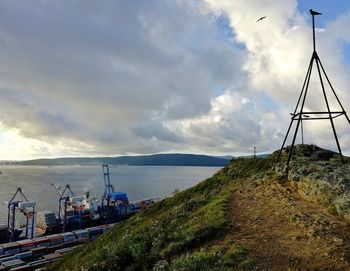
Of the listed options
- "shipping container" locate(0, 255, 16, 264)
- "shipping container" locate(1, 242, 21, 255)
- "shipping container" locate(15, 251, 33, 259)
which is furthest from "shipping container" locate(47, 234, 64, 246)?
"shipping container" locate(0, 255, 16, 264)

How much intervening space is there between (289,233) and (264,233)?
0.84 meters

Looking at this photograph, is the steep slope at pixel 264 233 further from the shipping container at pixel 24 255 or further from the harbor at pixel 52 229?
the shipping container at pixel 24 255

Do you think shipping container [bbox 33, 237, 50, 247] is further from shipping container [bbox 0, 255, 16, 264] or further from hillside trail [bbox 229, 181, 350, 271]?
hillside trail [bbox 229, 181, 350, 271]

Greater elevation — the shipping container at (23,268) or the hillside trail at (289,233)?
the hillside trail at (289,233)

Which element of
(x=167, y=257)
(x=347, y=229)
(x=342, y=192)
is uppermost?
(x=342, y=192)

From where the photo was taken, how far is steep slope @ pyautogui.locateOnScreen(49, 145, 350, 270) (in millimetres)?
10102

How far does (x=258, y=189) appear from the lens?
17.9 metres

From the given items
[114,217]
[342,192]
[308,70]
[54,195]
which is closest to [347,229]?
[342,192]

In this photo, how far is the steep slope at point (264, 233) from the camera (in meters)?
10.1

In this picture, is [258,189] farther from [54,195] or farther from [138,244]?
[54,195]

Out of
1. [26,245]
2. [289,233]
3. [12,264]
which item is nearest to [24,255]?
[26,245]

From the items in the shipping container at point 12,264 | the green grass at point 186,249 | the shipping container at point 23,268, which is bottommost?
the shipping container at point 12,264

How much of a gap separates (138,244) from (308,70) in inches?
418

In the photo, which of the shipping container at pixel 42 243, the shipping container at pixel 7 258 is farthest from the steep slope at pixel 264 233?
the shipping container at pixel 42 243
